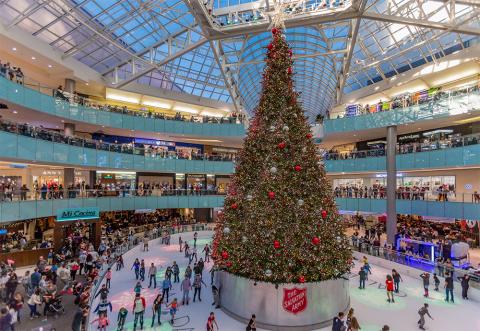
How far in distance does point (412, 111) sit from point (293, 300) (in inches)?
833

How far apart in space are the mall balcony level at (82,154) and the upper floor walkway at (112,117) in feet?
6.84

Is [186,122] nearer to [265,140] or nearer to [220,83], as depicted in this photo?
[220,83]

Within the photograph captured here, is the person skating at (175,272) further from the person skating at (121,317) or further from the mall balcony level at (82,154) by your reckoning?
the mall balcony level at (82,154)

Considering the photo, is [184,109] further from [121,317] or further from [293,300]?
[293,300]

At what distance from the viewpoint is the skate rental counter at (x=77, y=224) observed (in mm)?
22891

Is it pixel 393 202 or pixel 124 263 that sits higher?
pixel 393 202

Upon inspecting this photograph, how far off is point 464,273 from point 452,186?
15302mm

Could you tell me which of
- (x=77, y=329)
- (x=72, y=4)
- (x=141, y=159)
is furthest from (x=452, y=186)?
(x=72, y=4)

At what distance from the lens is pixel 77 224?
26625 mm

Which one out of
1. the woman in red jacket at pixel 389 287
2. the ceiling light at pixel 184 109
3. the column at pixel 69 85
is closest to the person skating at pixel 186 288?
the woman in red jacket at pixel 389 287

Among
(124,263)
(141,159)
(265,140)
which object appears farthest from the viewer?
(141,159)

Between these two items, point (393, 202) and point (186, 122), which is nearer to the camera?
point (393, 202)

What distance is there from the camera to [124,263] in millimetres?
21531

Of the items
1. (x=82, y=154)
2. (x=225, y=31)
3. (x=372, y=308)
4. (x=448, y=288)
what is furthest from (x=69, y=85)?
(x=448, y=288)
